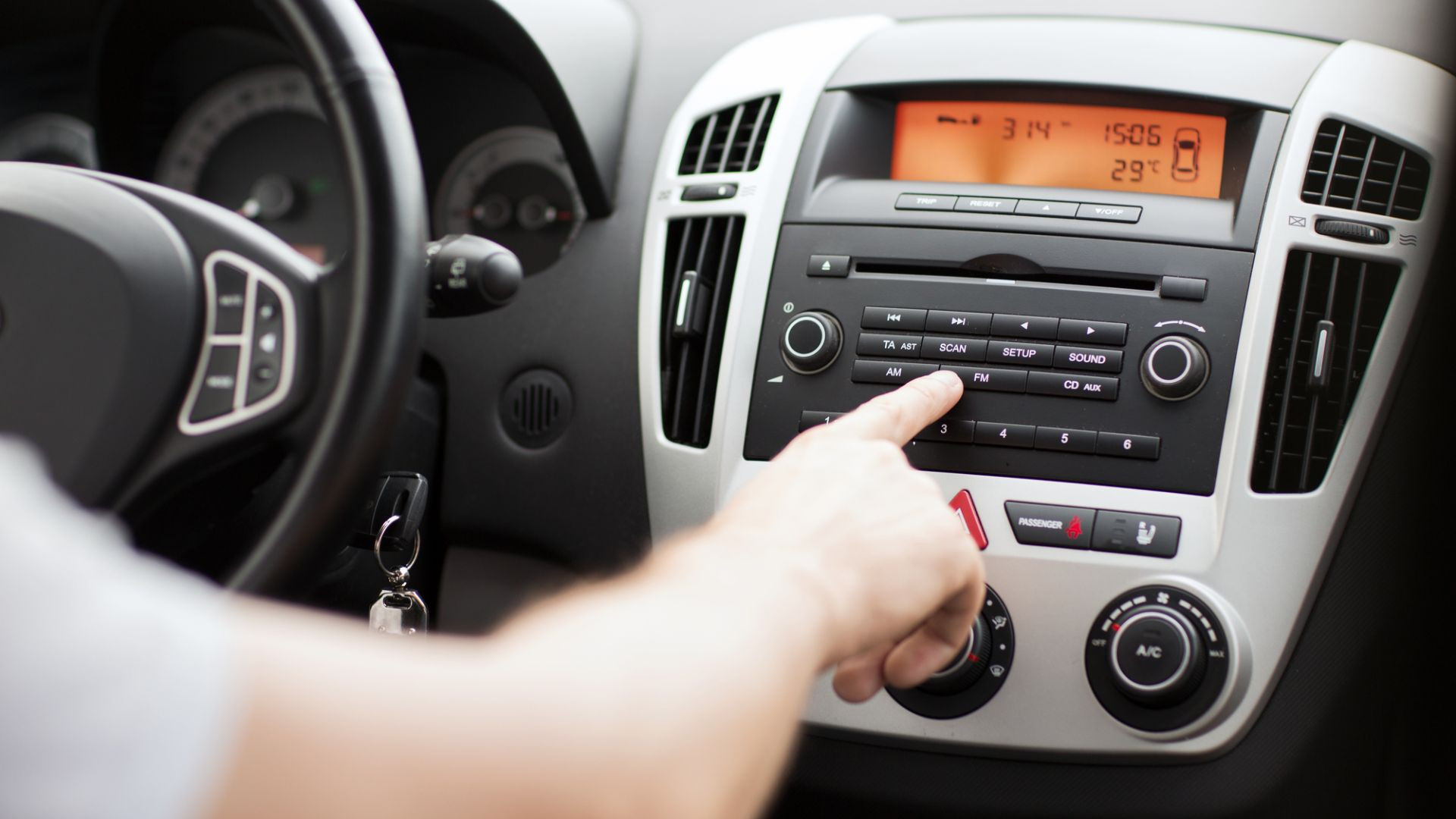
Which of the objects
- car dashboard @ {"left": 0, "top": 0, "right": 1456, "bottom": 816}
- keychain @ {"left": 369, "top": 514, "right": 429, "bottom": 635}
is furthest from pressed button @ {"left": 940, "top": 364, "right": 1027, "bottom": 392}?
keychain @ {"left": 369, "top": 514, "right": 429, "bottom": 635}

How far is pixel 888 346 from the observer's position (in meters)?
1.06

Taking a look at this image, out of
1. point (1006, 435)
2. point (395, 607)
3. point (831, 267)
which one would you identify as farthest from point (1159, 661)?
point (395, 607)

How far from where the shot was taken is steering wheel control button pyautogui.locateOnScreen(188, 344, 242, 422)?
2.27 feet

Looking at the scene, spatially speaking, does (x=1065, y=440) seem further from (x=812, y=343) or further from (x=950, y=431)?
(x=812, y=343)

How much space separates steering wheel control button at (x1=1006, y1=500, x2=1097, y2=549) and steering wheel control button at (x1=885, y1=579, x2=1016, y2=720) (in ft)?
0.19

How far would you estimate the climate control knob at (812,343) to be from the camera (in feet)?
3.52

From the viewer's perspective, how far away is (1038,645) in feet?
3.27

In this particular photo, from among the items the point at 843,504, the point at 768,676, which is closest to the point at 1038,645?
the point at 843,504

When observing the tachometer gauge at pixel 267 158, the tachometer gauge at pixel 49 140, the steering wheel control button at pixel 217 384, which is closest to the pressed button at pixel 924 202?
the steering wheel control button at pixel 217 384

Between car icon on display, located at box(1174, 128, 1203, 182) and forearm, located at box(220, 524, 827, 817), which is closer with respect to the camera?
forearm, located at box(220, 524, 827, 817)

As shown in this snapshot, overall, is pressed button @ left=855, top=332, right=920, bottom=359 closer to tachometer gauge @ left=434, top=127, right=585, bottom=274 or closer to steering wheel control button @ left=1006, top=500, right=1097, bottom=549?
steering wheel control button @ left=1006, top=500, right=1097, bottom=549

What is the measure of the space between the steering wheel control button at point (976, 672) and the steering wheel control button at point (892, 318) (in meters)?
0.25

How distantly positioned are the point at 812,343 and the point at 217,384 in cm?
54

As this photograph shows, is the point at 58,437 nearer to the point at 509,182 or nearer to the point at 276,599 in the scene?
the point at 276,599
